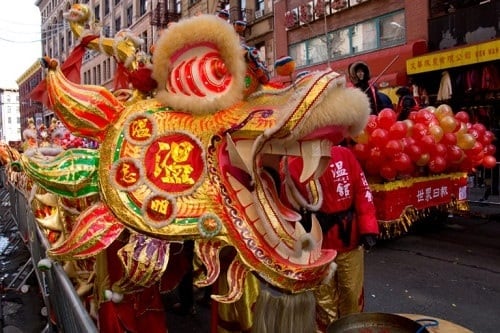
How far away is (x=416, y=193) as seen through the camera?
6281 millimetres

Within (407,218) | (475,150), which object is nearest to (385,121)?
(407,218)

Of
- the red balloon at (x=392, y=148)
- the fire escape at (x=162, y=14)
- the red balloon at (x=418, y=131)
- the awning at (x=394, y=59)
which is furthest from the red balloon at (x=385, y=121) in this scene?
the fire escape at (x=162, y=14)

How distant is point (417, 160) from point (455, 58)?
7079 millimetres

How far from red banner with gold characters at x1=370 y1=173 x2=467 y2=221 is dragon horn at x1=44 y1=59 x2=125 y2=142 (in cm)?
429

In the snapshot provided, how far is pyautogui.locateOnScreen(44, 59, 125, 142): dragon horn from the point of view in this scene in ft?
7.43

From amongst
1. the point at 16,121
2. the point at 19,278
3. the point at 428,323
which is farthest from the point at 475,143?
the point at 16,121

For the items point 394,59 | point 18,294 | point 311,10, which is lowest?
point 18,294

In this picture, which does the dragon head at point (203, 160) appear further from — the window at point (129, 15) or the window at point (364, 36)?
the window at point (129, 15)

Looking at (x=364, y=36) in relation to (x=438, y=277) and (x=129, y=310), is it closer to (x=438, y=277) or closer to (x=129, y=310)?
(x=438, y=277)

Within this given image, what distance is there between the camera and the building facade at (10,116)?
78531 mm

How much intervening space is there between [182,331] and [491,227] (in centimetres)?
568

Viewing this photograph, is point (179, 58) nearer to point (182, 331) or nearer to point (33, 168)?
point (33, 168)

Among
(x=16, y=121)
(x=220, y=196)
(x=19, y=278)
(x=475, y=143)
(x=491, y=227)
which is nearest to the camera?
(x=220, y=196)

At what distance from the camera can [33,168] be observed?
2250 mm
